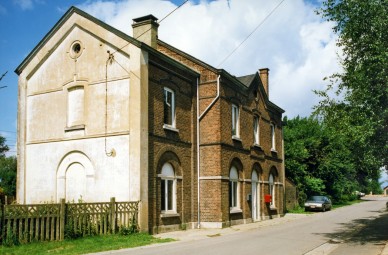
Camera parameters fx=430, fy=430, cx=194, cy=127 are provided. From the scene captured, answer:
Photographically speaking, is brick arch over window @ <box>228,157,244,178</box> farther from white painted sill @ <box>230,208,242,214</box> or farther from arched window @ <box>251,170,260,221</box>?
arched window @ <box>251,170,260,221</box>

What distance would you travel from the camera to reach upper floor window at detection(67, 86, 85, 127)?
774 inches

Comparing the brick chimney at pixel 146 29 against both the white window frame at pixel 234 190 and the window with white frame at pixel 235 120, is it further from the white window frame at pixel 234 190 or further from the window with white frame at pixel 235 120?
the white window frame at pixel 234 190

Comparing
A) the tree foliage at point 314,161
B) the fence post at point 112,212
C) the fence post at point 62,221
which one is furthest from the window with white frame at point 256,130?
the fence post at point 62,221

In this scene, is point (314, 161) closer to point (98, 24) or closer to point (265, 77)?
point (265, 77)

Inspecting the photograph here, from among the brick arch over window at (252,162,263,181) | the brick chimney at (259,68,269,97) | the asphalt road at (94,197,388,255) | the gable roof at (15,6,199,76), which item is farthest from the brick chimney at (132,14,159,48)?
the brick chimney at (259,68,269,97)

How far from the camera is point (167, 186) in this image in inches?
771

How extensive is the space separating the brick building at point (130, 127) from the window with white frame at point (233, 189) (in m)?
0.05

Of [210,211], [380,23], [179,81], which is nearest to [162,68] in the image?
[179,81]

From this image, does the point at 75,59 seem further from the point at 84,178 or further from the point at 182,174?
the point at 182,174

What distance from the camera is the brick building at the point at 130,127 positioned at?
18.2 m

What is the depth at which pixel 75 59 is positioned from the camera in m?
20.1

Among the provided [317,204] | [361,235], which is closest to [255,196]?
[361,235]

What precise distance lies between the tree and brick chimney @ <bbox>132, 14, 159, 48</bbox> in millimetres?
8701

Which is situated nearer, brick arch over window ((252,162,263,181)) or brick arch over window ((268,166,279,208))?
brick arch over window ((252,162,263,181))
